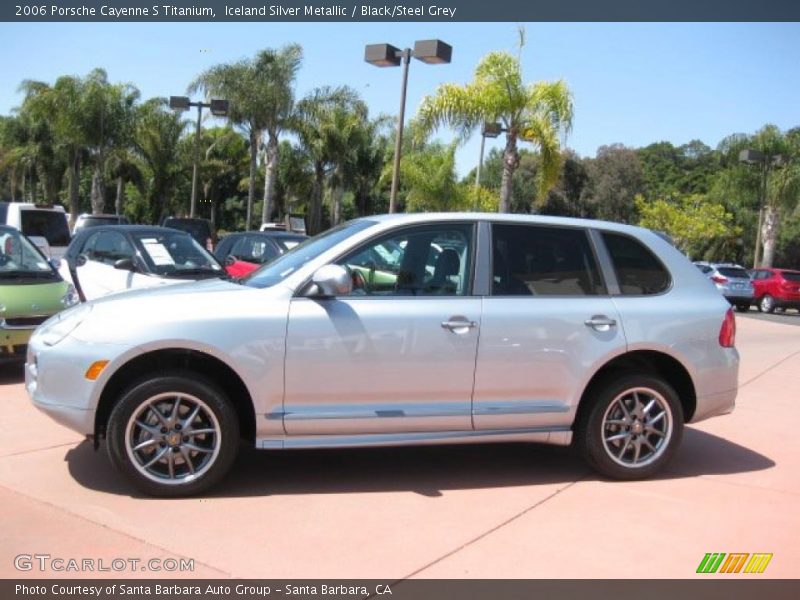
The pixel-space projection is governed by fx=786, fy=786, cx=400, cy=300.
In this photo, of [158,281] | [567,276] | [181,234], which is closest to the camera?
[567,276]

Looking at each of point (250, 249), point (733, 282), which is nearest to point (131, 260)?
point (250, 249)

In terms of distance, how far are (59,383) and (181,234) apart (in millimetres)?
5802

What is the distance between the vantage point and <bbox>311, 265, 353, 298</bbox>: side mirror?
448cm

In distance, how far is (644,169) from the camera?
60.8 metres

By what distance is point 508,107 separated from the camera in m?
19.2

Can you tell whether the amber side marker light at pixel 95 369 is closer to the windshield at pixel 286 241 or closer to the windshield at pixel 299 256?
the windshield at pixel 299 256

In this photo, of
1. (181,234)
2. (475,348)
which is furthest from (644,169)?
(475,348)

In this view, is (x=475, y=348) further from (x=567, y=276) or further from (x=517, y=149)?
(x=517, y=149)

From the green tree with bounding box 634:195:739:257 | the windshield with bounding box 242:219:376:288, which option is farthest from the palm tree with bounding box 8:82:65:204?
the windshield with bounding box 242:219:376:288

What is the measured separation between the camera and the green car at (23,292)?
24.7ft

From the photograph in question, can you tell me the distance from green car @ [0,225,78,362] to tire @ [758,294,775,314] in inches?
981

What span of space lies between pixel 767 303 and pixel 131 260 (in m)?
24.4

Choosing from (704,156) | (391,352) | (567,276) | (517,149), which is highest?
(704,156)

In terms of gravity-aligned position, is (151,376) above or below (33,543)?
above
